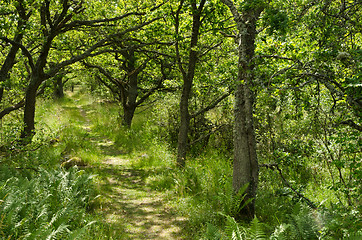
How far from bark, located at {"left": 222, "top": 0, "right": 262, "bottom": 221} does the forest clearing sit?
22 mm

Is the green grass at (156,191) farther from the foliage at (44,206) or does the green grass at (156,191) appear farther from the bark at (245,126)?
the bark at (245,126)

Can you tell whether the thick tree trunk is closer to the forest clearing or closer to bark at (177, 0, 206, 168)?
the forest clearing

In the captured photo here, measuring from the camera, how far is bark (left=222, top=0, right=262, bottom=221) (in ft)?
16.3

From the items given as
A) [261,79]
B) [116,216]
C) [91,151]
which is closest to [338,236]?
[261,79]

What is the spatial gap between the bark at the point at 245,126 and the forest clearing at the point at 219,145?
22mm

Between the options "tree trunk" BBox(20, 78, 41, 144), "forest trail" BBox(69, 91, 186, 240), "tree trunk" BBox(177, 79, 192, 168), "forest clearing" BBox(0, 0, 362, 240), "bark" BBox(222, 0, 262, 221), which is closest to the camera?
"forest clearing" BBox(0, 0, 362, 240)

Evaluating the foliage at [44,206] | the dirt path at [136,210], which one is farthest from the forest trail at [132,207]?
the foliage at [44,206]

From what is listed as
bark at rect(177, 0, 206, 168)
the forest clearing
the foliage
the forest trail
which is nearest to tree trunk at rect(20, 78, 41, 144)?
the forest clearing

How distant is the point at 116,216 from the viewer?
604 cm

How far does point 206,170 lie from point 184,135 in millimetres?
1691

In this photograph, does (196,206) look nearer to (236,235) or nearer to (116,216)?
(116,216)

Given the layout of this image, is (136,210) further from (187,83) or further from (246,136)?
(187,83)

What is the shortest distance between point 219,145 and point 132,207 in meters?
4.08

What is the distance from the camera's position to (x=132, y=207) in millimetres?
6688
